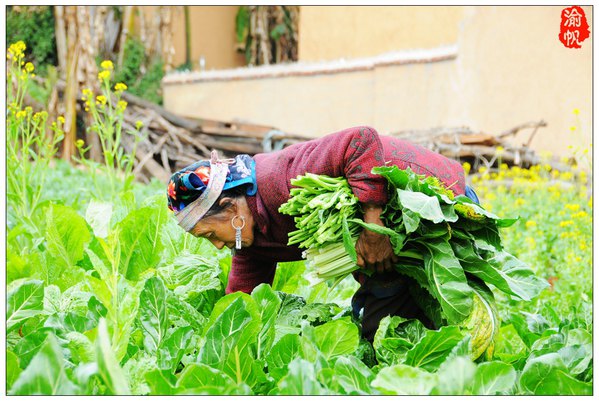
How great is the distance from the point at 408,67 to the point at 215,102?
13.6 ft

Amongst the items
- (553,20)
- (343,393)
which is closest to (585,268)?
(343,393)

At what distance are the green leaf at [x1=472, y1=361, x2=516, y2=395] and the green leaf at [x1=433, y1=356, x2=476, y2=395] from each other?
0.25 meters

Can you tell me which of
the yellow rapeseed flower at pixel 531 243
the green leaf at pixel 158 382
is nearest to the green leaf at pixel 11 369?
the green leaf at pixel 158 382

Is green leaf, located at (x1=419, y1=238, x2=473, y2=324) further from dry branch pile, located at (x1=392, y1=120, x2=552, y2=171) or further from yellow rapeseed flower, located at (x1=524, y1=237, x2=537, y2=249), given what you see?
dry branch pile, located at (x1=392, y1=120, x2=552, y2=171)

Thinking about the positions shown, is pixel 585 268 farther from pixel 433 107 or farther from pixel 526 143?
pixel 433 107

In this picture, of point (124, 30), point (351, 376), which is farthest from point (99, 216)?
point (124, 30)

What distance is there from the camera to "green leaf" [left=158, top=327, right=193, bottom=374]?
1994 millimetres

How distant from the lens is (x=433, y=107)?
8.90 metres

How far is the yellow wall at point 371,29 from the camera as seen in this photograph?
962 cm

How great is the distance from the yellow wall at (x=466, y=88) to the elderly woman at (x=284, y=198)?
4.09 meters

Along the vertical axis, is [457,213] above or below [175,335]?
above

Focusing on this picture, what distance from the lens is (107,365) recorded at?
145cm

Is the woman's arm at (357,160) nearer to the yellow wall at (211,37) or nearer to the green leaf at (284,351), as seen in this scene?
the green leaf at (284,351)

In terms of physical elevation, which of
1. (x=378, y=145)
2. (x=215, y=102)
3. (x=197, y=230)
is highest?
(x=378, y=145)
